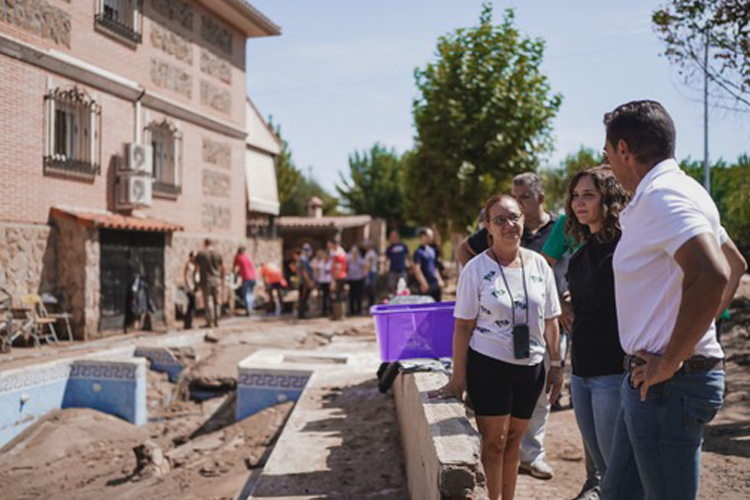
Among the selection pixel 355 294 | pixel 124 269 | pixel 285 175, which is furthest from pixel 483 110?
pixel 285 175

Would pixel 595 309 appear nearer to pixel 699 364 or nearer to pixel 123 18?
pixel 699 364

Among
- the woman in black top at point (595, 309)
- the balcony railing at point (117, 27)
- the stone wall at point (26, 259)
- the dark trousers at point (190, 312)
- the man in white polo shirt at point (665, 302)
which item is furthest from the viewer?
the dark trousers at point (190, 312)

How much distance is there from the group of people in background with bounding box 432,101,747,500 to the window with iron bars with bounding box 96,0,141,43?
1222cm

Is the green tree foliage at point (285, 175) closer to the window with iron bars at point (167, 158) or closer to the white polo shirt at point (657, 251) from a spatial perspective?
the window with iron bars at point (167, 158)

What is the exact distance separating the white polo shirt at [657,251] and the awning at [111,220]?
1194cm

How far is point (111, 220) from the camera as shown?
43.6 feet

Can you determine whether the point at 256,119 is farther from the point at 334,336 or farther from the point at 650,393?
the point at 650,393

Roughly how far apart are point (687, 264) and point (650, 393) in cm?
50

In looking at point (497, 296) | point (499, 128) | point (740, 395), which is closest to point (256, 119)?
point (499, 128)

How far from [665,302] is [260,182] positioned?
21461 mm


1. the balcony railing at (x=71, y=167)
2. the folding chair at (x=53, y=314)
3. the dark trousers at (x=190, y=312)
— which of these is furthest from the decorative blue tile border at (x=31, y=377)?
the dark trousers at (x=190, y=312)

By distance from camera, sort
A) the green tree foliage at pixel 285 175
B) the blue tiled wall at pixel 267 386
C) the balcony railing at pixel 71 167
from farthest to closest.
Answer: the green tree foliage at pixel 285 175 → the balcony railing at pixel 71 167 → the blue tiled wall at pixel 267 386

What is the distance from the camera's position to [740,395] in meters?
7.07

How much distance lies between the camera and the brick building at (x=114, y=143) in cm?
1201
